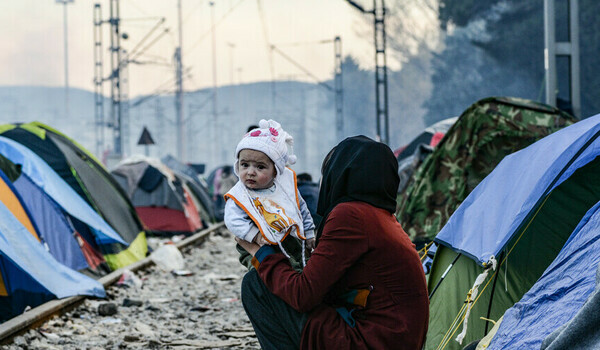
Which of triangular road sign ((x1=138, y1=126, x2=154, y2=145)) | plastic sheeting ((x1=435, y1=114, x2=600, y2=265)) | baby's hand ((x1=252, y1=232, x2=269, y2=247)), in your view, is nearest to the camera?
baby's hand ((x1=252, y1=232, x2=269, y2=247))

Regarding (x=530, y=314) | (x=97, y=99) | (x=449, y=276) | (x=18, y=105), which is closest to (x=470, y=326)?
(x=449, y=276)

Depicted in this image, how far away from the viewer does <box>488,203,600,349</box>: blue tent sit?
276 centimetres

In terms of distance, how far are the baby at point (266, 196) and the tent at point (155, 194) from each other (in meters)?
11.1

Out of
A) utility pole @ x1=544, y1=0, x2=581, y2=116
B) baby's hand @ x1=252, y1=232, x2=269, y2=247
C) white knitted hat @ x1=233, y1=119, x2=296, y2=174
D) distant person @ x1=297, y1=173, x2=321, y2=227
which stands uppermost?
utility pole @ x1=544, y1=0, x2=581, y2=116

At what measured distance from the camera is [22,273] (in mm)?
6777

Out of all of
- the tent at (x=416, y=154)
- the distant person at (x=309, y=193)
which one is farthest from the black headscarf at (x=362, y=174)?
the distant person at (x=309, y=193)

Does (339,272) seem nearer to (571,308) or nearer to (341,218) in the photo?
(341,218)

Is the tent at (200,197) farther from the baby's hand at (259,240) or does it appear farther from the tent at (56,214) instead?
the baby's hand at (259,240)

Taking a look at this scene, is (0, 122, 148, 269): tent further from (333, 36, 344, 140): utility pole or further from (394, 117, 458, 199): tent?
(333, 36, 344, 140): utility pole

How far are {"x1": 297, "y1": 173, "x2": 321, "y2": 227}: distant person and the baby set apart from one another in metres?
3.24

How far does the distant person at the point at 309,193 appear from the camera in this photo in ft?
23.3

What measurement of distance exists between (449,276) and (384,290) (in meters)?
1.85

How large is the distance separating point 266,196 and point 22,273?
13.1ft

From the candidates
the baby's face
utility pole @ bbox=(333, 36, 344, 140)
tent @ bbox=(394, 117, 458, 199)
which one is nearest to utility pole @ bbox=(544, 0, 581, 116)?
tent @ bbox=(394, 117, 458, 199)
